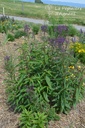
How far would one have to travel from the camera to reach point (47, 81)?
409 cm

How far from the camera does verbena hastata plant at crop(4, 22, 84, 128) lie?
13.4ft

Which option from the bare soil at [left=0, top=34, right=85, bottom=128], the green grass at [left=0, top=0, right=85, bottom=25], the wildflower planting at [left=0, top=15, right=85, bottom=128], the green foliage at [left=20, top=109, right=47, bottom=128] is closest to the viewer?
the green foliage at [left=20, top=109, right=47, bottom=128]

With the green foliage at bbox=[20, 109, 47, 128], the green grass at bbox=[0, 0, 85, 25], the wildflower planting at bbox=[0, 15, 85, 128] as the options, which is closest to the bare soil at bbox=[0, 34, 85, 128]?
the wildflower planting at bbox=[0, 15, 85, 128]

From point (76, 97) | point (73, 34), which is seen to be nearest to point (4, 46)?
point (73, 34)

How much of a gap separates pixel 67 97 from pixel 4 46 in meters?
3.97

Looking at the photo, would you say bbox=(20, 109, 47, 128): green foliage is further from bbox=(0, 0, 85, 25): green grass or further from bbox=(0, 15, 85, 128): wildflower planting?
bbox=(0, 0, 85, 25): green grass

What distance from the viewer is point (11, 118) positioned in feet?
14.4

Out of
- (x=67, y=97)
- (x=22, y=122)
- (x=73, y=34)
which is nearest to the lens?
(x=22, y=122)

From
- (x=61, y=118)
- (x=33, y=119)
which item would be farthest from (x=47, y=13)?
(x=33, y=119)

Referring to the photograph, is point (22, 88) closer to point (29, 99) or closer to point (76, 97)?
point (29, 99)

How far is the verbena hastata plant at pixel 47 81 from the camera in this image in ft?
13.4

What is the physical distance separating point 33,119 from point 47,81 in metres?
0.58

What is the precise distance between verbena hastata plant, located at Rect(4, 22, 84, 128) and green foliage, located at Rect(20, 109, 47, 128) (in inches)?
1.2

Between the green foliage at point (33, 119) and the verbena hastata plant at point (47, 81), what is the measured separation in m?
0.03
